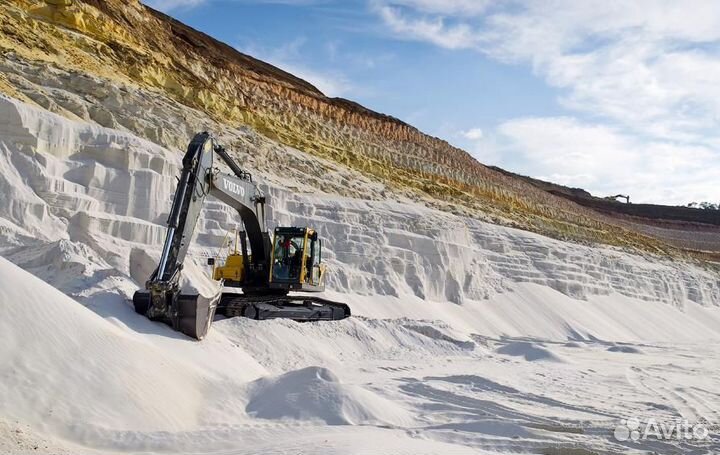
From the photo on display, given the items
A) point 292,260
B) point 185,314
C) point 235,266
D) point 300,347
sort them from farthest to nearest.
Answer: point 235,266 < point 292,260 < point 300,347 < point 185,314

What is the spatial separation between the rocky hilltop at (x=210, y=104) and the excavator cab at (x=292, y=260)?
23.7 ft

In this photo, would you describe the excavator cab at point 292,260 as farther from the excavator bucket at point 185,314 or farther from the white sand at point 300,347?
the excavator bucket at point 185,314

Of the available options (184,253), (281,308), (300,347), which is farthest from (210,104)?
(184,253)

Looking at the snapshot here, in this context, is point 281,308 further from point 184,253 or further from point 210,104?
point 210,104

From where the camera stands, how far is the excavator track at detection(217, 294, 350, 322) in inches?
530

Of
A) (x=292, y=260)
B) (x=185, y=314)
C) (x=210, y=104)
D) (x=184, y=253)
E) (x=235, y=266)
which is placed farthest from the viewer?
(x=210, y=104)

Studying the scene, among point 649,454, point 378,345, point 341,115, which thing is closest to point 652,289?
point 341,115

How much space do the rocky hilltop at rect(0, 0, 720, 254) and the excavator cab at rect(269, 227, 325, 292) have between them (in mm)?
7214

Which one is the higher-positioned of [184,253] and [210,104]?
[210,104]

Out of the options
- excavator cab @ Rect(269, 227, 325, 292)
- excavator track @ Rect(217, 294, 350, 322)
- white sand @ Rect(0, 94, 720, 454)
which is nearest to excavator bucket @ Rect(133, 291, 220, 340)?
white sand @ Rect(0, 94, 720, 454)

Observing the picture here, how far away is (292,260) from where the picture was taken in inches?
560

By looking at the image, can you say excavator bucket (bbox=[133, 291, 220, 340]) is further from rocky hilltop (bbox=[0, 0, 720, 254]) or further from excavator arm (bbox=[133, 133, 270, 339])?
rocky hilltop (bbox=[0, 0, 720, 254])

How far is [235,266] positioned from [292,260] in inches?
48.7

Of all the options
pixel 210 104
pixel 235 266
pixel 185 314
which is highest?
pixel 210 104
